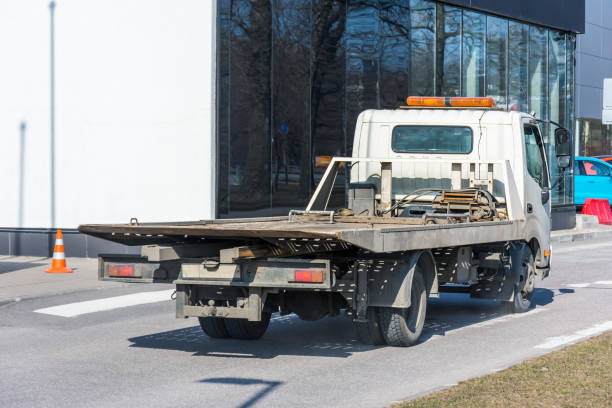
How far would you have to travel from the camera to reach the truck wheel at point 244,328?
934 centimetres

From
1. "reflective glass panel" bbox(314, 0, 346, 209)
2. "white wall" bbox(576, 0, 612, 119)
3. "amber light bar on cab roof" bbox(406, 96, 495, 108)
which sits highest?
"white wall" bbox(576, 0, 612, 119)

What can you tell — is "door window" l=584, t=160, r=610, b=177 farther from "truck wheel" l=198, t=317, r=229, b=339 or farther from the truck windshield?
"truck wheel" l=198, t=317, r=229, b=339

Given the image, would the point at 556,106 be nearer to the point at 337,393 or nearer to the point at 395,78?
the point at 395,78

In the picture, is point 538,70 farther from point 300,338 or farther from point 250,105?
point 300,338

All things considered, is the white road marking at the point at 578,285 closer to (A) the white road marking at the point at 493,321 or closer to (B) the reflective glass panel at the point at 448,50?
(A) the white road marking at the point at 493,321

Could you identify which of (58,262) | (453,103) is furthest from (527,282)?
(58,262)

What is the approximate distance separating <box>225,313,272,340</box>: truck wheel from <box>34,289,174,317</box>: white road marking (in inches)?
107

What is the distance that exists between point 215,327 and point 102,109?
9167 mm

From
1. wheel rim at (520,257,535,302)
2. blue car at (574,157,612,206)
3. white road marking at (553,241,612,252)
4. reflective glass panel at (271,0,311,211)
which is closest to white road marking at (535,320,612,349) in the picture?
wheel rim at (520,257,535,302)

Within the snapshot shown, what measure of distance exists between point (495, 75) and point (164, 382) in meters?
21.5

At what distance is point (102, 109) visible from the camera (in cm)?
1767

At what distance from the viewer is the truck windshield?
11570 mm

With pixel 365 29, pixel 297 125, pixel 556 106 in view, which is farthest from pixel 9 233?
pixel 556 106

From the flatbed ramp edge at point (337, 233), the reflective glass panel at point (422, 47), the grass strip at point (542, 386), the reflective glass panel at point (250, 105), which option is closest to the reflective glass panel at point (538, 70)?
the reflective glass panel at point (422, 47)
